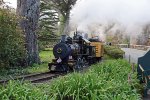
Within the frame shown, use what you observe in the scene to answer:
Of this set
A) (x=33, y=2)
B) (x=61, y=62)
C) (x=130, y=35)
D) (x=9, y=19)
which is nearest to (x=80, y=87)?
(x=9, y=19)

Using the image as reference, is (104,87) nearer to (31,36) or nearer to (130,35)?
(31,36)

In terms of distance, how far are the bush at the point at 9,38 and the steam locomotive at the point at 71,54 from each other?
6.46 ft

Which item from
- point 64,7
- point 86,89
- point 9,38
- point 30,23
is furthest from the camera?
point 64,7

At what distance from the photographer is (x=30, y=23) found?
2238 cm

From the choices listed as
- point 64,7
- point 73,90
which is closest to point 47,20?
point 64,7

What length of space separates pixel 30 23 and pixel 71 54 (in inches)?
124

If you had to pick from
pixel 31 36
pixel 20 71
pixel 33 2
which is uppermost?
pixel 33 2

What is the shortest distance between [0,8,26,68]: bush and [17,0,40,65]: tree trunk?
3606mm

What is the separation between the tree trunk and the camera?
22.1 meters

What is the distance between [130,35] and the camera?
8331 cm

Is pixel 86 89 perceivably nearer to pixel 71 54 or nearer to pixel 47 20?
pixel 71 54

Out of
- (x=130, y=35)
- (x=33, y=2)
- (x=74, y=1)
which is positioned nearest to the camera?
(x=33, y=2)

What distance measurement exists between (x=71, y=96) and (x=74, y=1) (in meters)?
36.1

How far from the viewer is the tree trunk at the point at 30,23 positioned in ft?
72.5
